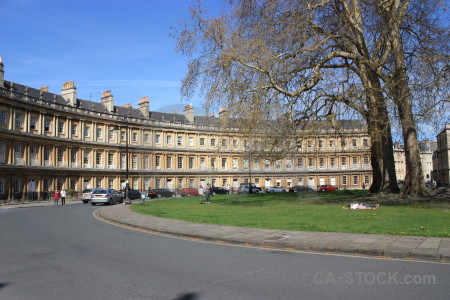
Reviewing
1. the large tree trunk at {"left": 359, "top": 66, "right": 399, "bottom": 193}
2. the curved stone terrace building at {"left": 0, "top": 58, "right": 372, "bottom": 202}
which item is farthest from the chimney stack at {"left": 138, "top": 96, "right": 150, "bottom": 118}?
the large tree trunk at {"left": 359, "top": 66, "right": 399, "bottom": 193}

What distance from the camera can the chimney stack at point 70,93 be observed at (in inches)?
2372

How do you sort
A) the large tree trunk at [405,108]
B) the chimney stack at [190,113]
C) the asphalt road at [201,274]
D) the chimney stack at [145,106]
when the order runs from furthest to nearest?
the chimney stack at [190,113] < the chimney stack at [145,106] < the large tree trunk at [405,108] < the asphalt road at [201,274]

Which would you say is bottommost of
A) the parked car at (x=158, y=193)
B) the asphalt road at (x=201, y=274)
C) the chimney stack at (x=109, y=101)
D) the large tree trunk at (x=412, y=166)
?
the parked car at (x=158, y=193)

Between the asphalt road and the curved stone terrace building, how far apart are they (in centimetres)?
2328

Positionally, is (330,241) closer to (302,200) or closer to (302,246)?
(302,246)

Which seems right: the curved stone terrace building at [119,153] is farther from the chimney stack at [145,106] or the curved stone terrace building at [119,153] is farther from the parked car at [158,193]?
the parked car at [158,193]

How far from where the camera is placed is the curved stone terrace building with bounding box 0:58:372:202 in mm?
48469

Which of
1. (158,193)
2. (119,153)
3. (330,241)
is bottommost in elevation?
(158,193)

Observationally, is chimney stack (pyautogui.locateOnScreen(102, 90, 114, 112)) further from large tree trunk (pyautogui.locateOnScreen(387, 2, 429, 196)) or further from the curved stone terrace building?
large tree trunk (pyautogui.locateOnScreen(387, 2, 429, 196))

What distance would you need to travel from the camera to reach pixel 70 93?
198 ft

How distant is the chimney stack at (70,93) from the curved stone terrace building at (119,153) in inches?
5.2

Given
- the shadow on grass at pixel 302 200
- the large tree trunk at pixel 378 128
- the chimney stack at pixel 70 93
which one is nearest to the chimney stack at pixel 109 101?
the chimney stack at pixel 70 93

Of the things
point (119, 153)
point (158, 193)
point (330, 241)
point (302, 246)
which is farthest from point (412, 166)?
point (119, 153)

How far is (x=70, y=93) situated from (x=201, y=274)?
59.2 meters
